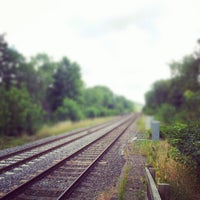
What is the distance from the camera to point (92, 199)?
253 inches

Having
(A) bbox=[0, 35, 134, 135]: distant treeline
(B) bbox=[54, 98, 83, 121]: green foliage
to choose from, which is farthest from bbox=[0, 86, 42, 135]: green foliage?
(B) bbox=[54, 98, 83, 121]: green foliage

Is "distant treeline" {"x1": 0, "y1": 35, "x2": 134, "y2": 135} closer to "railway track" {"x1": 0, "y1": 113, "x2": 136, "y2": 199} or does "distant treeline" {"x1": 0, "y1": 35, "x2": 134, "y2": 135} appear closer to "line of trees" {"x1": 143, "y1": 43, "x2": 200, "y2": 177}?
"line of trees" {"x1": 143, "y1": 43, "x2": 200, "y2": 177}

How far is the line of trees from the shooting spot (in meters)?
6.79

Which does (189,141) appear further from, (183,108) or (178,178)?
(183,108)

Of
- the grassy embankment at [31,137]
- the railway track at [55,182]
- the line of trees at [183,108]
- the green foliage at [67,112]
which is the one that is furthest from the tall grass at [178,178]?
the green foliage at [67,112]

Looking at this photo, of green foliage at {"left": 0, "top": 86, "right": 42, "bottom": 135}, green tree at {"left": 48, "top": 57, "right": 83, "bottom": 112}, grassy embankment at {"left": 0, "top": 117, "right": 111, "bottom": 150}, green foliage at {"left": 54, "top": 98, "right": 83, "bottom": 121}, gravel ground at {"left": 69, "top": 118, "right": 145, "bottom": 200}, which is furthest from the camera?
green tree at {"left": 48, "top": 57, "right": 83, "bottom": 112}

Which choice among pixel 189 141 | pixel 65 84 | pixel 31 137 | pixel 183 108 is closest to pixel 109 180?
pixel 189 141

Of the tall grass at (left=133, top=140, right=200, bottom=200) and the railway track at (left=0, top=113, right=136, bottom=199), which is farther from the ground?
the tall grass at (left=133, top=140, right=200, bottom=200)

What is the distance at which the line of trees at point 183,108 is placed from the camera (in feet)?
22.3

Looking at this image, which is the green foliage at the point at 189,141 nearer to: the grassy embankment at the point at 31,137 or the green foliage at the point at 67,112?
the grassy embankment at the point at 31,137

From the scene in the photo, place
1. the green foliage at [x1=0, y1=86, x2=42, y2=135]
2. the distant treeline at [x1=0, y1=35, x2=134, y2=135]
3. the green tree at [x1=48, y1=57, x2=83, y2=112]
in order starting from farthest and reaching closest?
the green tree at [x1=48, y1=57, x2=83, y2=112] → the distant treeline at [x1=0, y1=35, x2=134, y2=135] → the green foliage at [x1=0, y1=86, x2=42, y2=135]

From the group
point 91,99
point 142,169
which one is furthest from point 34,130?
point 91,99

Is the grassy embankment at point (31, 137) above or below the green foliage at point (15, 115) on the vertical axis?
below

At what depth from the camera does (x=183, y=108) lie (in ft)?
96.4
